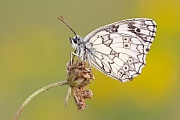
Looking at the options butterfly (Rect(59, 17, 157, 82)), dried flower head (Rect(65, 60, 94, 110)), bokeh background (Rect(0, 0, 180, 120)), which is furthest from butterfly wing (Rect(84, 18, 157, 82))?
bokeh background (Rect(0, 0, 180, 120))

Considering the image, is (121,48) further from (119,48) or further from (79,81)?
(79,81)

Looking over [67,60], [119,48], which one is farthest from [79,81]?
[67,60]

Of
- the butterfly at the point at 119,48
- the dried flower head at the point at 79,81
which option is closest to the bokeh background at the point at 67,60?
the butterfly at the point at 119,48

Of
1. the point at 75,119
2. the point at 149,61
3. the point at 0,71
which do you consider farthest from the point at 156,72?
the point at 0,71

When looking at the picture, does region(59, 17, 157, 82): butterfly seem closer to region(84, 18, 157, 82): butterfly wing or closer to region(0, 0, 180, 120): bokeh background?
region(84, 18, 157, 82): butterfly wing

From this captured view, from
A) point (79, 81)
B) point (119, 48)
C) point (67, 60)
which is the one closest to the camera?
point (79, 81)

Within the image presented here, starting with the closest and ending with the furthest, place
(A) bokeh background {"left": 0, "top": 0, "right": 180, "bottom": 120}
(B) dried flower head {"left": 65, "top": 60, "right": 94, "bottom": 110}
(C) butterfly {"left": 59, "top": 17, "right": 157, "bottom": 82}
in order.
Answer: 1. (B) dried flower head {"left": 65, "top": 60, "right": 94, "bottom": 110}
2. (C) butterfly {"left": 59, "top": 17, "right": 157, "bottom": 82}
3. (A) bokeh background {"left": 0, "top": 0, "right": 180, "bottom": 120}

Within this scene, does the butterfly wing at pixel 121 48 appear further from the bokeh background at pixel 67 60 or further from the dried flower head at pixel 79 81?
the bokeh background at pixel 67 60

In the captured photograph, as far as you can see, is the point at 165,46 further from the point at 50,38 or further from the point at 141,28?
the point at 141,28
